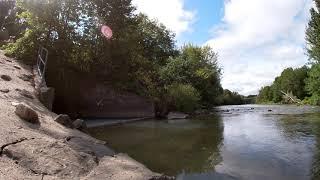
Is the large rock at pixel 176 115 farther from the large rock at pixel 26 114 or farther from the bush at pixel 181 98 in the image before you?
the large rock at pixel 26 114

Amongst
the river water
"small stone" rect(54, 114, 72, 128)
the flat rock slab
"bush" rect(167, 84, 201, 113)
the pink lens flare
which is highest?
the pink lens flare

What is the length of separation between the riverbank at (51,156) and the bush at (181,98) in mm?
26150

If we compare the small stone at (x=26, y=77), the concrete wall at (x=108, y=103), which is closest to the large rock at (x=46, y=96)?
the small stone at (x=26, y=77)

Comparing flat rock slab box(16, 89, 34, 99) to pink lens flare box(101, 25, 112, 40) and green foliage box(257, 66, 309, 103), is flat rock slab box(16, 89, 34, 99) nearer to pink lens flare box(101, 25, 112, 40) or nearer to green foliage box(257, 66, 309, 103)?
pink lens flare box(101, 25, 112, 40)

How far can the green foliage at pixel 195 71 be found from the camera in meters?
43.8

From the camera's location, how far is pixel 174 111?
37.8 m

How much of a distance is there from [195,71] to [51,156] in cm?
4171

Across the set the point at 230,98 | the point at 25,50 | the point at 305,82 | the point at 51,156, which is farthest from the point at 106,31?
the point at 230,98

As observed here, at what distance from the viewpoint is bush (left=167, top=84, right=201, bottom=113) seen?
37531 mm

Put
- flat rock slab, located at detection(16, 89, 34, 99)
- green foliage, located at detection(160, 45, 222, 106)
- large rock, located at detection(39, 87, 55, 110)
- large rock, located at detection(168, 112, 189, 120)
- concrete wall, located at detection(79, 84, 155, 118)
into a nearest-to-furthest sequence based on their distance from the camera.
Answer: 1. flat rock slab, located at detection(16, 89, 34, 99)
2. large rock, located at detection(39, 87, 55, 110)
3. concrete wall, located at detection(79, 84, 155, 118)
4. large rock, located at detection(168, 112, 189, 120)
5. green foliage, located at detection(160, 45, 222, 106)

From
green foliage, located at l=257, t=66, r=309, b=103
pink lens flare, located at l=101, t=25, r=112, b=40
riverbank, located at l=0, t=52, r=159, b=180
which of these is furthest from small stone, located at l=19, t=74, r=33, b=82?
green foliage, located at l=257, t=66, r=309, b=103

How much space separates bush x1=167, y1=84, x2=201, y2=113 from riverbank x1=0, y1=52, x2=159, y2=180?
85.8 feet

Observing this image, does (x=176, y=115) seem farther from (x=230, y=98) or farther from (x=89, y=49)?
(x=230, y=98)

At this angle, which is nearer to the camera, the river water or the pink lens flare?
the river water
